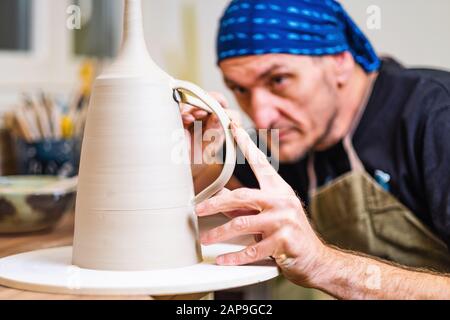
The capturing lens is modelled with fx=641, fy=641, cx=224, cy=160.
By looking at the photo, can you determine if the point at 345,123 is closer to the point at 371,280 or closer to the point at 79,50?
the point at 371,280

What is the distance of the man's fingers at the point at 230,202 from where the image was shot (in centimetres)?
66

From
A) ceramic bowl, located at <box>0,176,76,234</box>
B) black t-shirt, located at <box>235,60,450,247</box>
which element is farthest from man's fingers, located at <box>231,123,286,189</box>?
ceramic bowl, located at <box>0,176,76,234</box>

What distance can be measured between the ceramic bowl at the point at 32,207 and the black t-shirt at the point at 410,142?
1.91 ft

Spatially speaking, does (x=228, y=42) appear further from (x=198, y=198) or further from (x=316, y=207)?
(x=198, y=198)

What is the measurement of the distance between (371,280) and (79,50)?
55.5 inches

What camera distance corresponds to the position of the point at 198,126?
0.88m

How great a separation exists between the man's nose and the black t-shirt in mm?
160

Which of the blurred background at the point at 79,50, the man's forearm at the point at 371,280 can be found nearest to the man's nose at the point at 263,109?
the blurred background at the point at 79,50

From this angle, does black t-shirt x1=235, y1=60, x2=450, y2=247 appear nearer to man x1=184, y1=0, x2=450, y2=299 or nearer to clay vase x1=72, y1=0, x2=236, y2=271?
man x1=184, y1=0, x2=450, y2=299

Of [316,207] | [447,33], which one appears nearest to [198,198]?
[316,207]

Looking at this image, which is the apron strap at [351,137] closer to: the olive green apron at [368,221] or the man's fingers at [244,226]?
the olive green apron at [368,221]

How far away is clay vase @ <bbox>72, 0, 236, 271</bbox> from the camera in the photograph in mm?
636

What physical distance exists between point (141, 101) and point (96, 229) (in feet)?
0.45

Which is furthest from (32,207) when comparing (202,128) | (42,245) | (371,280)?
(371,280)
